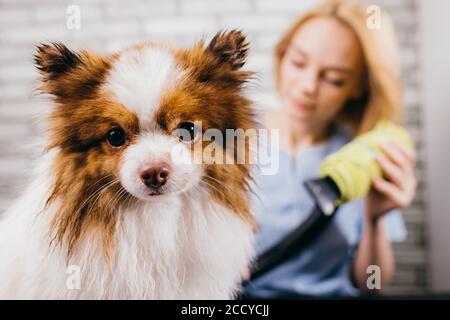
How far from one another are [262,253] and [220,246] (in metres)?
0.23

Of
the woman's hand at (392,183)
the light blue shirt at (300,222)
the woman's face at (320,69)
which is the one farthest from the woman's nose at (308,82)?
the woman's hand at (392,183)

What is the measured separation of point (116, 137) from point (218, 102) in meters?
0.21

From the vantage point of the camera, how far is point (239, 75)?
36.7 inches

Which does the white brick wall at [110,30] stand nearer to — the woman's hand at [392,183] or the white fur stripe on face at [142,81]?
the white fur stripe on face at [142,81]

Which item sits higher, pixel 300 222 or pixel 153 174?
pixel 153 174

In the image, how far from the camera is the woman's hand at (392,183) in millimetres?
1140

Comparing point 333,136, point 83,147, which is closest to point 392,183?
point 333,136

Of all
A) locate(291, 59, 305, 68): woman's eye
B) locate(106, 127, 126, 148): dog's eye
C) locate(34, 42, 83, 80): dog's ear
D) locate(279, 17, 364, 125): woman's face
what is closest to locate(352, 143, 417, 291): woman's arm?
locate(279, 17, 364, 125): woman's face

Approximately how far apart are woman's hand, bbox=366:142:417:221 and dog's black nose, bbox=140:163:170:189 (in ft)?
1.81

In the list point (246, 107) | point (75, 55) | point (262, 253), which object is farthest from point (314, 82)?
point (75, 55)

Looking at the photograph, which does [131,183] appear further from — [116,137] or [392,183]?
[392,183]

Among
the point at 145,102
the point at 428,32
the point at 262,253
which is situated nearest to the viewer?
the point at 145,102

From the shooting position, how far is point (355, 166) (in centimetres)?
109

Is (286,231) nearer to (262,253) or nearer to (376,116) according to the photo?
(262,253)
